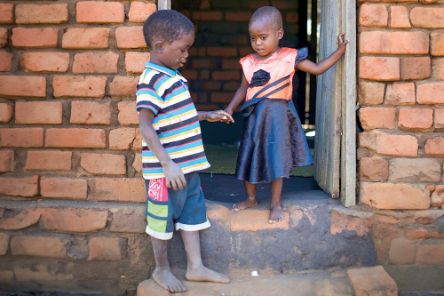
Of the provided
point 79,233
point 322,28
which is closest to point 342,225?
point 322,28

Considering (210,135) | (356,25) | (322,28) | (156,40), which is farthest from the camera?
(210,135)

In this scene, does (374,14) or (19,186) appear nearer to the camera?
(374,14)

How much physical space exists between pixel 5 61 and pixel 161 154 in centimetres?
123

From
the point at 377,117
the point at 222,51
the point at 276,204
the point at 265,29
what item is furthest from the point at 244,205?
the point at 222,51

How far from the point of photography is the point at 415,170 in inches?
128

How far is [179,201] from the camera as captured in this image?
3053 millimetres

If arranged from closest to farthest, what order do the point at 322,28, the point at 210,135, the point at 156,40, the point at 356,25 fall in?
the point at 156,40, the point at 356,25, the point at 322,28, the point at 210,135

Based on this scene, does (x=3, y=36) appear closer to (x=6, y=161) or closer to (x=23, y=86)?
(x=23, y=86)

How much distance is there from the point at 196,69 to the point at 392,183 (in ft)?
13.3

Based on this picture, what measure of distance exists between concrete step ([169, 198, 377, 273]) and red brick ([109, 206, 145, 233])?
0.78 ft

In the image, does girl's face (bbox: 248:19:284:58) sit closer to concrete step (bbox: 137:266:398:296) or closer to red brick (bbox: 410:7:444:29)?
red brick (bbox: 410:7:444:29)

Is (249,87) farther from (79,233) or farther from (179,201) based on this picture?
(79,233)

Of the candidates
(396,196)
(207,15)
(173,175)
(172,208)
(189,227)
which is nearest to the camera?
(173,175)

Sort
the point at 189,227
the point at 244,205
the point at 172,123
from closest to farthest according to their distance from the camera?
1. the point at 172,123
2. the point at 189,227
3. the point at 244,205
